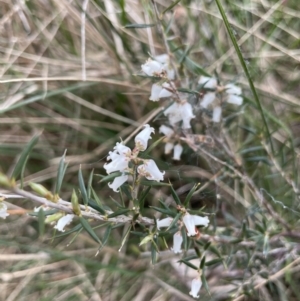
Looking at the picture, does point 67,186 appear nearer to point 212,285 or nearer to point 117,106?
point 117,106

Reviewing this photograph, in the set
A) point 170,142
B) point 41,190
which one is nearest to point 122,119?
point 170,142

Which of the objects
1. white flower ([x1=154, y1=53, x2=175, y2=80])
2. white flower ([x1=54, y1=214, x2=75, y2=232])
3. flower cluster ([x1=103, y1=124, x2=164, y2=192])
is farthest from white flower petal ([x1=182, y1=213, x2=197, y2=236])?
white flower ([x1=154, y1=53, x2=175, y2=80])

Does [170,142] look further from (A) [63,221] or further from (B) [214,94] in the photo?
(A) [63,221]

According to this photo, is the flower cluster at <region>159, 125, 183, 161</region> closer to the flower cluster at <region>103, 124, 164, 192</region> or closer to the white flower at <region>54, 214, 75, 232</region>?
the flower cluster at <region>103, 124, 164, 192</region>

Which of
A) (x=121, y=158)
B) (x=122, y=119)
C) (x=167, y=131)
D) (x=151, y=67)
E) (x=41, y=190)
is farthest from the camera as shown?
(x=122, y=119)

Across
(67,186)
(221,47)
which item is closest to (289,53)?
(221,47)

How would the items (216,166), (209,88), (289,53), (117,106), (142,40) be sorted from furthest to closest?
(117,106) < (142,40) < (289,53) < (216,166) < (209,88)
